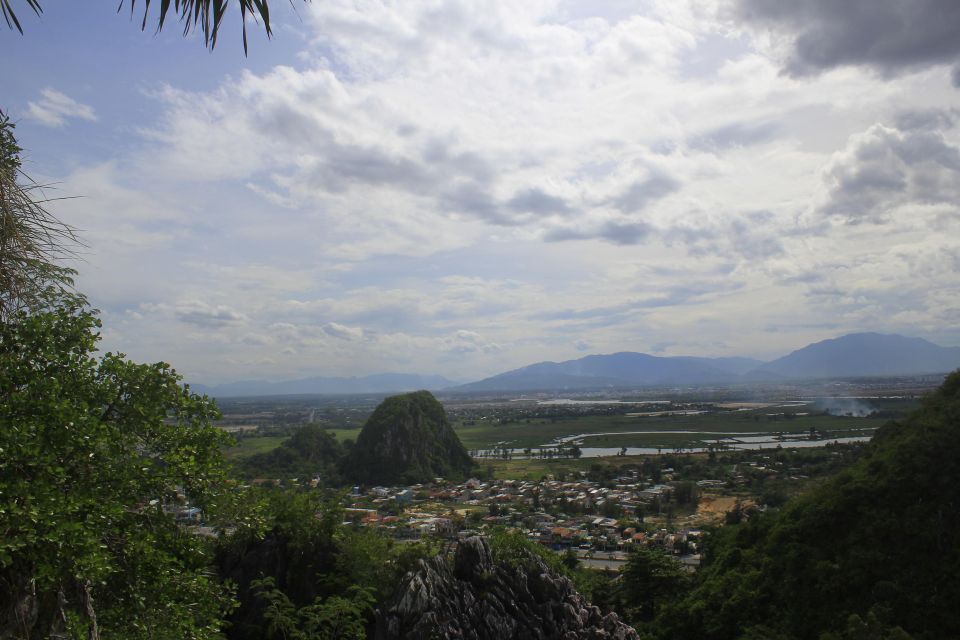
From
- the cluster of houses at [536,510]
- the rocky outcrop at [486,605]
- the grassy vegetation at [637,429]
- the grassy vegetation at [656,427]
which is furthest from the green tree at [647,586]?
the grassy vegetation at [656,427]

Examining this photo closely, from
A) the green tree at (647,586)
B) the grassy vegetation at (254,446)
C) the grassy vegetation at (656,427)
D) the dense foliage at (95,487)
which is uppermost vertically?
the dense foliage at (95,487)

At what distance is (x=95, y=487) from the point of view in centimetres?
589

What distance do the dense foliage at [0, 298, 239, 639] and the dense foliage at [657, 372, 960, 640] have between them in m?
15.9

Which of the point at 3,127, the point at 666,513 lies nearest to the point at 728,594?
the point at 3,127

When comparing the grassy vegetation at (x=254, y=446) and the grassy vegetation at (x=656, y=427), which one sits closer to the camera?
the grassy vegetation at (x=254, y=446)

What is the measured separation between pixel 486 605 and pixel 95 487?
10.9 meters

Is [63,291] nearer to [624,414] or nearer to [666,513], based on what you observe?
[666,513]

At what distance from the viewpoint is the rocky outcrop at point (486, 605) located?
13.6 metres

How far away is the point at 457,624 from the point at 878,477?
15.8 m

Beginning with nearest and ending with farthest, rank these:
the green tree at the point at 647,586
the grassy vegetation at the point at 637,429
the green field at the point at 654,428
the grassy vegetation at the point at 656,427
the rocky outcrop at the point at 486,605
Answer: the rocky outcrop at the point at 486,605
the green tree at the point at 647,586
the grassy vegetation at the point at 637,429
the green field at the point at 654,428
the grassy vegetation at the point at 656,427

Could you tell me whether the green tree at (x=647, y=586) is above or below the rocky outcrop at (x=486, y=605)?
below

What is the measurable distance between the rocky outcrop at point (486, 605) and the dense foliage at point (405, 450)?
6246cm

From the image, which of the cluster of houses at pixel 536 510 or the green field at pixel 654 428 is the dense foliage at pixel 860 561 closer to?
the cluster of houses at pixel 536 510

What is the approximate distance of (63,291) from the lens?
21.9ft
